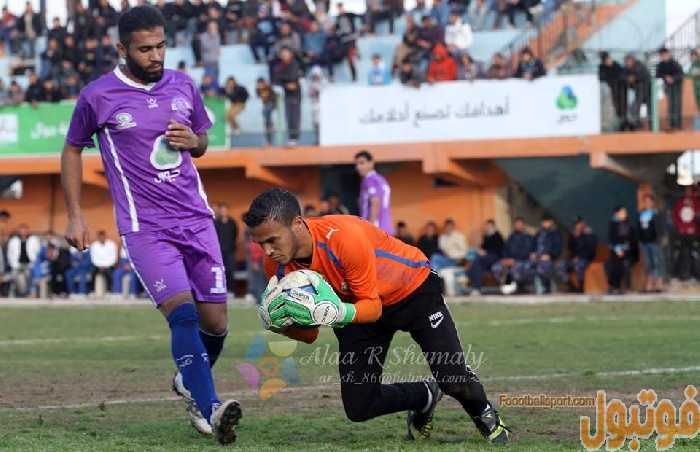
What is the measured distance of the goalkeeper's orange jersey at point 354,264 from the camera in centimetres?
695

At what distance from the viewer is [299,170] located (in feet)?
104

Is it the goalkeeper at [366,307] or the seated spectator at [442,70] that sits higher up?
the seated spectator at [442,70]

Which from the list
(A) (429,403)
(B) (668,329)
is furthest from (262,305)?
(B) (668,329)

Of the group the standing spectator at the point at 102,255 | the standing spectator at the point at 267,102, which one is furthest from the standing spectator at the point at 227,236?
the standing spectator at the point at 102,255

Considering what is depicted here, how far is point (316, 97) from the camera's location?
29016mm

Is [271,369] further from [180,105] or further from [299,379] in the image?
[180,105]

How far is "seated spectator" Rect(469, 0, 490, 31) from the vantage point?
29672 mm

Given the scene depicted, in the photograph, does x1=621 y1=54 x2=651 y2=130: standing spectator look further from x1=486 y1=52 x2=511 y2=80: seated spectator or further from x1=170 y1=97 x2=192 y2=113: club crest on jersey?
x1=170 y1=97 x2=192 y2=113: club crest on jersey

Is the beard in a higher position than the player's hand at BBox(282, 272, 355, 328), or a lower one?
higher

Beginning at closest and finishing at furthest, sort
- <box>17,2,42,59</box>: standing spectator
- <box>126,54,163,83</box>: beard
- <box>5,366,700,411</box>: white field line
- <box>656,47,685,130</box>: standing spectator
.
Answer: <box>126,54,163,83</box>: beard
<box>5,366,700,411</box>: white field line
<box>656,47,685,130</box>: standing spectator
<box>17,2,42,59</box>: standing spectator

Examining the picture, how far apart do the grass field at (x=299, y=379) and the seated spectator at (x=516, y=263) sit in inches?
282

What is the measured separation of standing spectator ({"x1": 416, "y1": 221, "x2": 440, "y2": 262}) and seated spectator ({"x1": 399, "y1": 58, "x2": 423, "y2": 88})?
2947 millimetres

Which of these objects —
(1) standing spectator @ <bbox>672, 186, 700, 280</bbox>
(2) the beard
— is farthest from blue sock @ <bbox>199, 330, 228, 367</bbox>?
(1) standing spectator @ <bbox>672, 186, 700, 280</bbox>

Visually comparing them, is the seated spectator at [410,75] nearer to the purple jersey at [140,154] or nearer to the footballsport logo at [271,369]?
the footballsport logo at [271,369]
